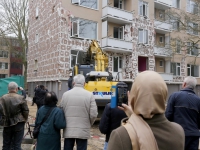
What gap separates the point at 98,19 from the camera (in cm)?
2109

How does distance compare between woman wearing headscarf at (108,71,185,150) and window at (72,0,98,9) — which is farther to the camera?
window at (72,0,98,9)

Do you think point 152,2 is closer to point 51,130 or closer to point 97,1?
point 97,1

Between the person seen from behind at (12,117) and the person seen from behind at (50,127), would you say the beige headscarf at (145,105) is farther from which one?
the person seen from behind at (12,117)

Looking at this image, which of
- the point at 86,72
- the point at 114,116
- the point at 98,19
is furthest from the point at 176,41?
the point at 114,116

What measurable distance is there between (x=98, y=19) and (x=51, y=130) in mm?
18041

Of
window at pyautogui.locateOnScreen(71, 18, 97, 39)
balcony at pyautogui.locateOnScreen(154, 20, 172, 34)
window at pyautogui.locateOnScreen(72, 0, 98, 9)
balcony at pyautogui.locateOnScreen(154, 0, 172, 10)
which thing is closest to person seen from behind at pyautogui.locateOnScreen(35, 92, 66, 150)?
window at pyautogui.locateOnScreen(71, 18, 97, 39)

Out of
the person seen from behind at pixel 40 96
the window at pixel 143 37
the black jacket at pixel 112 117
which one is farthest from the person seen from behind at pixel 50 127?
the window at pixel 143 37

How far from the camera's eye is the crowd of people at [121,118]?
1657 mm

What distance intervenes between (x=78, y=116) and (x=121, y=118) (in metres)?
0.81

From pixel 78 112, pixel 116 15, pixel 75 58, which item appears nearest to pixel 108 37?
pixel 116 15

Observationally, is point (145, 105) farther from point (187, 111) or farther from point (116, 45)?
point (116, 45)

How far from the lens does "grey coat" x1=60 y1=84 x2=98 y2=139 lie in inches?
166

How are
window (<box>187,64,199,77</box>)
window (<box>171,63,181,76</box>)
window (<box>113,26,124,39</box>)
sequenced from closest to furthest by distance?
window (<box>113,26,124,39</box>)
window (<box>171,63,181,76</box>)
window (<box>187,64,199,77</box>)

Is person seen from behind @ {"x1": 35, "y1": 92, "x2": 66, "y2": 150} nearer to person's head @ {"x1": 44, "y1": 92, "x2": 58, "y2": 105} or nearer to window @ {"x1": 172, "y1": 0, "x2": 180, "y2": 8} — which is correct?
person's head @ {"x1": 44, "y1": 92, "x2": 58, "y2": 105}
